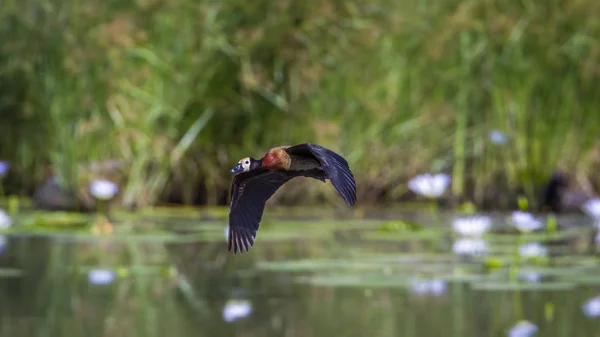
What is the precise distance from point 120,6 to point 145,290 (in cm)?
355

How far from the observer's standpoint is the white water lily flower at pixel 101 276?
21.9 feet

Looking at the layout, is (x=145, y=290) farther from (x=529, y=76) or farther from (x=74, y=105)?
(x=529, y=76)

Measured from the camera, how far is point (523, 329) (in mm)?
5383

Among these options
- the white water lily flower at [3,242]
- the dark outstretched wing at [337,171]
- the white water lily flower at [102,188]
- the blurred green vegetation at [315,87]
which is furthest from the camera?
the blurred green vegetation at [315,87]

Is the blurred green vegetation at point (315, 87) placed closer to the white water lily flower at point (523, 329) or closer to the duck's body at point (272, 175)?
the white water lily flower at point (523, 329)

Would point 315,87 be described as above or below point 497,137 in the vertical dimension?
above

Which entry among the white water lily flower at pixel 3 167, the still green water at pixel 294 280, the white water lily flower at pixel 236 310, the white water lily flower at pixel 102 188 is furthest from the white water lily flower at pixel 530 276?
the white water lily flower at pixel 3 167

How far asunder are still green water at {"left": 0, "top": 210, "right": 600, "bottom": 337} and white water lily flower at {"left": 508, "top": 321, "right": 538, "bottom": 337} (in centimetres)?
4

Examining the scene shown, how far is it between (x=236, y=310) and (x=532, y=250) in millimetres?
2333

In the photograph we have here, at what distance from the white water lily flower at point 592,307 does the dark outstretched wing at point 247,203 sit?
6.22ft

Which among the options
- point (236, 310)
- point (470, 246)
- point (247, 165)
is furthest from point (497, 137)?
point (247, 165)

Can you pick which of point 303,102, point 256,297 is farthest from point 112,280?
point 303,102

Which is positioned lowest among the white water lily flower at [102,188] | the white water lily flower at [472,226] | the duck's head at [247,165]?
the duck's head at [247,165]

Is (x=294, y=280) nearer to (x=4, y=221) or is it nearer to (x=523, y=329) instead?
(x=523, y=329)
